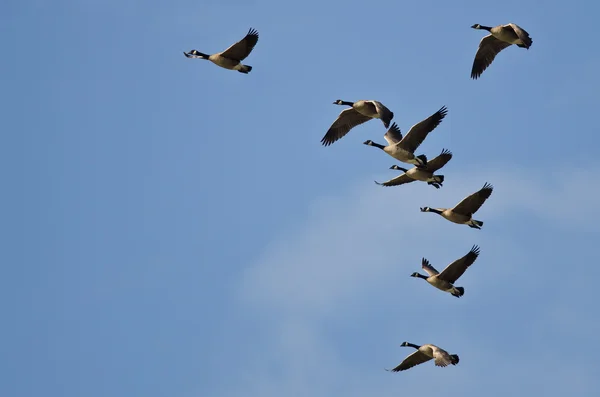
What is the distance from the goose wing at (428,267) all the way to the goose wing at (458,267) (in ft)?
8.34

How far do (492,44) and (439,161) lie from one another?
661 cm

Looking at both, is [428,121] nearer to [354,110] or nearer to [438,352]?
[354,110]

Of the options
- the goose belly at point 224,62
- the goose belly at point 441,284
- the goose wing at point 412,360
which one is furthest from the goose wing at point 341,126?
the goose wing at point 412,360

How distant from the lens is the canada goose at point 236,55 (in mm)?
34125

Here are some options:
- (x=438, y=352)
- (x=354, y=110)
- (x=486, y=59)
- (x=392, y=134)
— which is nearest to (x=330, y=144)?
(x=354, y=110)

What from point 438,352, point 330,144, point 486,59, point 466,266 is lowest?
point 438,352

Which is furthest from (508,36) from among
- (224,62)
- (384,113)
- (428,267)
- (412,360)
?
(412,360)

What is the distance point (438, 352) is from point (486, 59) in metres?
12.8

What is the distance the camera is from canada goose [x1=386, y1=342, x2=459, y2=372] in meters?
30.9

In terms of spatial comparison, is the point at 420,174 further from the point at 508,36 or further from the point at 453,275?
the point at 508,36

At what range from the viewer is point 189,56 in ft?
118

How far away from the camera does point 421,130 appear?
3344cm

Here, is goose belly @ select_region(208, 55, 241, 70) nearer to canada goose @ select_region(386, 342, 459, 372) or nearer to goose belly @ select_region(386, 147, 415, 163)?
goose belly @ select_region(386, 147, 415, 163)

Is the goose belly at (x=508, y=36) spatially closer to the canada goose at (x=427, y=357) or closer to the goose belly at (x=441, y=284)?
the goose belly at (x=441, y=284)
